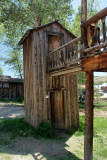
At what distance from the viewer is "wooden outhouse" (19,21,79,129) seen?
8.95 metres

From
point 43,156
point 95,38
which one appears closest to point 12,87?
point 43,156

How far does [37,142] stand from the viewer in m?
7.34

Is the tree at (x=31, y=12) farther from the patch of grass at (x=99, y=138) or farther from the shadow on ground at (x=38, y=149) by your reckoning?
the shadow on ground at (x=38, y=149)

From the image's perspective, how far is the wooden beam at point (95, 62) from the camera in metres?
4.18

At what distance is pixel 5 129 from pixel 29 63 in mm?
4451

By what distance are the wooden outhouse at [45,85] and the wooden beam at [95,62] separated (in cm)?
455

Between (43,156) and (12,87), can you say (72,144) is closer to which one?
(43,156)

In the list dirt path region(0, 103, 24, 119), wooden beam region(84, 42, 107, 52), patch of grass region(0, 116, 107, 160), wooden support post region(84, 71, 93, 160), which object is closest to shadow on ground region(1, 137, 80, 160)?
patch of grass region(0, 116, 107, 160)

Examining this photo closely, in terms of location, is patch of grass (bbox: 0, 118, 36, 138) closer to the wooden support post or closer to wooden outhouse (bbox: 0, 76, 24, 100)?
the wooden support post

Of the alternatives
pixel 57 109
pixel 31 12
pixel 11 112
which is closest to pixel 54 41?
pixel 57 109

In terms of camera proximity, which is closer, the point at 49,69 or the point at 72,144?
the point at 72,144

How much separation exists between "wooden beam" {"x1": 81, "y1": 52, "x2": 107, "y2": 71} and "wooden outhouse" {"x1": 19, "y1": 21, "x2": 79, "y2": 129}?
4.55 metres

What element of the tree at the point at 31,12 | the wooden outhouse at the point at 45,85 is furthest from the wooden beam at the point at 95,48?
the tree at the point at 31,12

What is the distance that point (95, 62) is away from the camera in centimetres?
448
